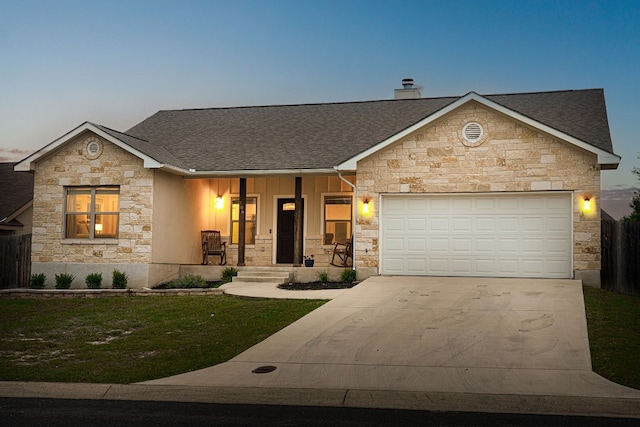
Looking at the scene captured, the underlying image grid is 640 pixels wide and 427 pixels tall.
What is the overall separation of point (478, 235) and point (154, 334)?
9.24 metres

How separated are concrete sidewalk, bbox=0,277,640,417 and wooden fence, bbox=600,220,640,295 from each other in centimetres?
377

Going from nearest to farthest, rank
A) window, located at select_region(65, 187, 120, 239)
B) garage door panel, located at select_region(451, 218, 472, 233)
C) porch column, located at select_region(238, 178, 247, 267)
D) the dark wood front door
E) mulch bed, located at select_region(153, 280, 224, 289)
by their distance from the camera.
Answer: garage door panel, located at select_region(451, 218, 472, 233)
mulch bed, located at select_region(153, 280, 224, 289)
window, located at select_region(65, 187, 120, 239)
porch column, located at select_region(238, 178, 247, 267)
the dark wood front door

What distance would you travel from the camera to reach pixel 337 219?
790 inches

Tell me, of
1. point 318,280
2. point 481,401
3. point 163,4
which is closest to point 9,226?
point 163,4

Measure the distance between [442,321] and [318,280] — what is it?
22.3 feet

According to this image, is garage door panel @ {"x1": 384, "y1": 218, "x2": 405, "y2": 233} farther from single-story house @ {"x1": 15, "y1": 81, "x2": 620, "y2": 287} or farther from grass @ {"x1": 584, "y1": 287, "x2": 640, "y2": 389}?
grass @ {"x1": 584, "y1": 287, "x2": 640, "y2": 389}

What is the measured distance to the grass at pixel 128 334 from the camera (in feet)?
27.3

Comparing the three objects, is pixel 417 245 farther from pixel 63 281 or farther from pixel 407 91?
pixel 63 281

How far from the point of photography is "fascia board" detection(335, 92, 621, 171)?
49.9 feet

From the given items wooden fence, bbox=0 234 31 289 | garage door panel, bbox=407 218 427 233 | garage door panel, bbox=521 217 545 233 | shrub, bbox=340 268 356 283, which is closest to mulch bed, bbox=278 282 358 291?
shrub, bbox=340 268 356 283

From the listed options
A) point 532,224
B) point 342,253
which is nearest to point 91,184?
point 342,253

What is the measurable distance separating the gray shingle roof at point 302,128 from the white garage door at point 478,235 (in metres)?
2.34

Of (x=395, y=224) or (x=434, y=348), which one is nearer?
(x=434, y=348)

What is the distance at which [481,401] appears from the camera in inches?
260
